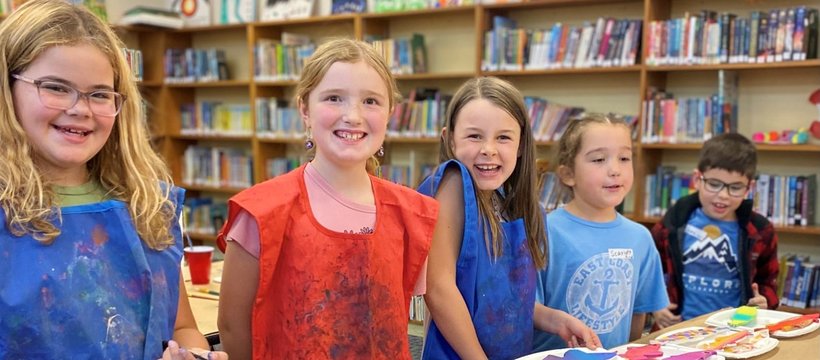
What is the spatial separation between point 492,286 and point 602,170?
21.0 inches

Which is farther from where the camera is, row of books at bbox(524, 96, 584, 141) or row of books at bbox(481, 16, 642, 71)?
row of books at bbox(524, 96, 584, 141)

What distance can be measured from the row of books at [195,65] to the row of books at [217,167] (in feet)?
1.94

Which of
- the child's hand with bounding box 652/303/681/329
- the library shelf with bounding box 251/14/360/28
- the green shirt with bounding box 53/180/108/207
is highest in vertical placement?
the library shelf with bounding box 251/14/360/28

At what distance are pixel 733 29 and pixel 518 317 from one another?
2.77m

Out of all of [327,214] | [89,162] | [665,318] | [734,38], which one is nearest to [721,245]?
[665,318]

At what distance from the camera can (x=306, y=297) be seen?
1279 millimetres

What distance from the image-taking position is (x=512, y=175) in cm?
172

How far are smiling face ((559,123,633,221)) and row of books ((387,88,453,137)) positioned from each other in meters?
2.68

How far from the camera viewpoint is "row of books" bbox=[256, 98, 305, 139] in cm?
527

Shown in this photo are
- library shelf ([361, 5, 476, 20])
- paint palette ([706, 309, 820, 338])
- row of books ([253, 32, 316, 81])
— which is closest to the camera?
paint palette ([706, 309, 820, 338])

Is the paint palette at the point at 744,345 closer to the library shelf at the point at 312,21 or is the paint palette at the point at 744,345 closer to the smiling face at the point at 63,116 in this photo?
the smiling face at the point at 63,116

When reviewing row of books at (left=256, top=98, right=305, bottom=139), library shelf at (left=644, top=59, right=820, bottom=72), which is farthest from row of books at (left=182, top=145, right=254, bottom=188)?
library shelf at (left=644, top=59, right=820, bottom=72)

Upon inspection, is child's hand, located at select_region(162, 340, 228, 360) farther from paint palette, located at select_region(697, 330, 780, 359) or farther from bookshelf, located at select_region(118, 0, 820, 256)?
bookshelf, located at select_region(118, 0, 820, 256)

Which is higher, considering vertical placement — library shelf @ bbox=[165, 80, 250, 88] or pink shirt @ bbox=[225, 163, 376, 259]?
library shelf @ bbox=[165, 80, 250, 88]
